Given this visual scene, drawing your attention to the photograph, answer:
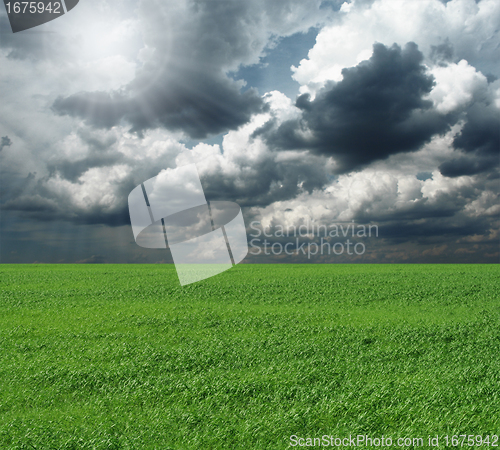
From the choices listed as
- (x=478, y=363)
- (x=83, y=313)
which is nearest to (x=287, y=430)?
(x=478, y=363)

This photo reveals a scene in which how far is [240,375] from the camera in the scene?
21.9 feet

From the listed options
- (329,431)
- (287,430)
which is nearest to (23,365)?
(287,430)

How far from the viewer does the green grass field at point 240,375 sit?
491 centimetres

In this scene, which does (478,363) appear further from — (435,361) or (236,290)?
(236,290)

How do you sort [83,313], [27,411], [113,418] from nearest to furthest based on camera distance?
[113,418]
[27,411]
[83,313]

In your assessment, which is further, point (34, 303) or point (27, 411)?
point (34, 303)

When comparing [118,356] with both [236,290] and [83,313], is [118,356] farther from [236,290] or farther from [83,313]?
[236,290]

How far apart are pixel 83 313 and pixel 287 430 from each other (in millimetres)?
10934

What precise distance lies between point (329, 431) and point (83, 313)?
11319 mm

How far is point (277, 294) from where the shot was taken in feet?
56.1

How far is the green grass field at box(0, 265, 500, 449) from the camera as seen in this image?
4.91 meters

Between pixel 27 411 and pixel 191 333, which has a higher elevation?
pixel 27 411

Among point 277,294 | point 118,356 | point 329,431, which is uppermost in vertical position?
point 118,356

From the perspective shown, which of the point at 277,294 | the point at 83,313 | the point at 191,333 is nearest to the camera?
the point at 191,333
